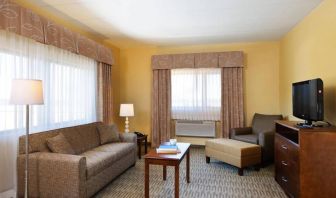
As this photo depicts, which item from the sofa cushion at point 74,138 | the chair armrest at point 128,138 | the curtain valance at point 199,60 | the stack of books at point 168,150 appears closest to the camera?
the stack of books at point 168,150

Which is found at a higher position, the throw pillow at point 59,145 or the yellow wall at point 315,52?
the yellow wall at point 315,52

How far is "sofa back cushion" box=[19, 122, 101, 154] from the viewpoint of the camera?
2.62m

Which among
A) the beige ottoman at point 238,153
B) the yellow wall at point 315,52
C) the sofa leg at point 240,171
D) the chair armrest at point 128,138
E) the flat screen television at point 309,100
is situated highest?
the yellow wall at point 315,52

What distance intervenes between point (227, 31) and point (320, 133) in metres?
2.57

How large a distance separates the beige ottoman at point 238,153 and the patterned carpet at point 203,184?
172 millimetres

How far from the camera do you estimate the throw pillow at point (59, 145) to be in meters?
2.71

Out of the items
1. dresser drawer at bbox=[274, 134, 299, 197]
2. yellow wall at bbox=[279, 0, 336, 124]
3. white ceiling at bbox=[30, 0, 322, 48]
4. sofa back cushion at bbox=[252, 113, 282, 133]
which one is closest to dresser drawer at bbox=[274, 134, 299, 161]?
dresser drawer at bbox=[274, 134, 299, 197]

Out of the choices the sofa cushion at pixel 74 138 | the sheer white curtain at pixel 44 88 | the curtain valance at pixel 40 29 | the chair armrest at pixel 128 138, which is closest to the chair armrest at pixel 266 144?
the chair armrest at pixel 128 138

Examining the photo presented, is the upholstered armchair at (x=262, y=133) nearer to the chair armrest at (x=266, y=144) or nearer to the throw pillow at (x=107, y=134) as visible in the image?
Result: the chair armrest at (x=266, y=144)

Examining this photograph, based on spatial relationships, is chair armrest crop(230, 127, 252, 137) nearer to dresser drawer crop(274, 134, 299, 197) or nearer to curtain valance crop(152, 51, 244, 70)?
dresser drawer crop(274, 134, 299, 197)

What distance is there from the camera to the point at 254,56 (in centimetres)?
496

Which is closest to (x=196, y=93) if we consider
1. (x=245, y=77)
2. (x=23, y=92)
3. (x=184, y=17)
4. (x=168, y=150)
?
(x=245, y=77)

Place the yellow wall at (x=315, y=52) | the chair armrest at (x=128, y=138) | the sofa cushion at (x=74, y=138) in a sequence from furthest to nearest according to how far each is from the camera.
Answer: the chair armrest at (x=128, y=138) → the sofa cushion at (x=74, y=138) → the yellow wall at (x=315, y=52)

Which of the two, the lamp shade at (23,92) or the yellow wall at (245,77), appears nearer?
the lamp shade at (23,92)
